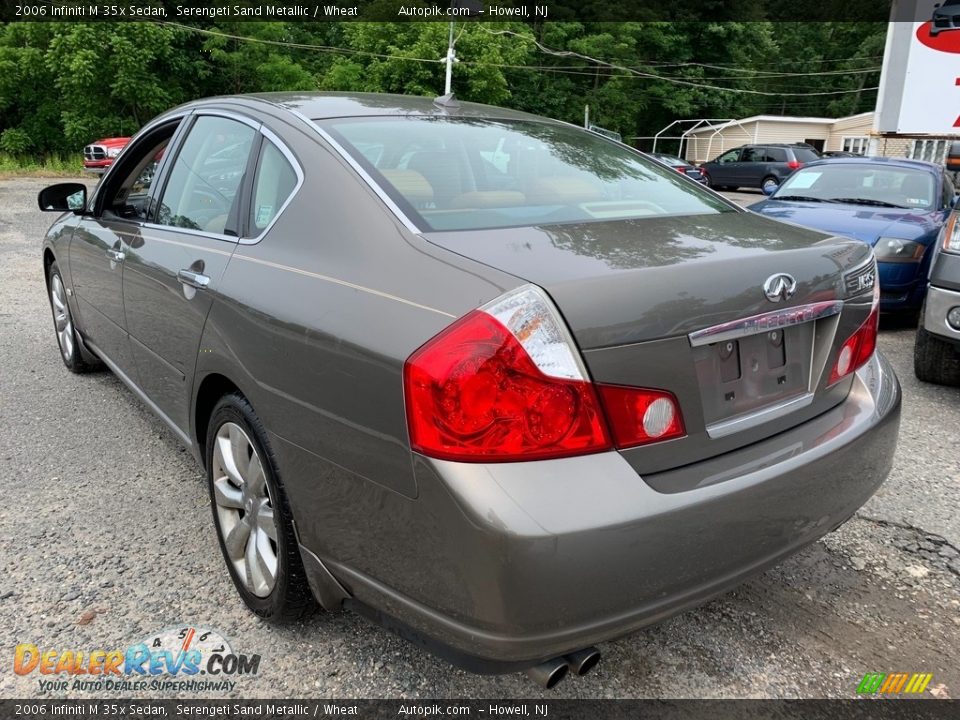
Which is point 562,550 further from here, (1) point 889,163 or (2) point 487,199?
(1) point 889,163

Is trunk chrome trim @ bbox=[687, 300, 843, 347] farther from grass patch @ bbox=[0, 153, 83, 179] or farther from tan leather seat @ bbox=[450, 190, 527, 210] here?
grass patch @ bbox=[0, 153, 83, 179]

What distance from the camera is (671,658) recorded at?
220 centimetres

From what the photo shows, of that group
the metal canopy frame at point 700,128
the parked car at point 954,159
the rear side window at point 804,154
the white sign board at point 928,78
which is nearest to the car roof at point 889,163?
the parked car at point 954,159

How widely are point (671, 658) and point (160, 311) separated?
211 cm

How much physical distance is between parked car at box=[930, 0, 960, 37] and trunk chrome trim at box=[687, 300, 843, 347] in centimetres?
1846

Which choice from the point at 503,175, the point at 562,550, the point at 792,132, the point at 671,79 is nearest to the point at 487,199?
the point at 503,175

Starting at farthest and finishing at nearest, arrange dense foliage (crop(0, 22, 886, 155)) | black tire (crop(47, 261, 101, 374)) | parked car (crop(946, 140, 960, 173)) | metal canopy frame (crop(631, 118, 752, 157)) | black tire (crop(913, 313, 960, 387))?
1. metal canopy frame (crop(631, 118, 752, 157))
2. dense foliage (crop(0, 22, 886, 155))
3. parked car (crop(946, 140, 960, 173))
4. black tire (crop(913, 313, 960, 387))
5. black tire (crop(47, 261, 101, 374))

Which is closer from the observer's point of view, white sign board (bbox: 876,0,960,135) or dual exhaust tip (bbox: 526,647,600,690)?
dual exhaust tip (bbox: 526,647,600,690)

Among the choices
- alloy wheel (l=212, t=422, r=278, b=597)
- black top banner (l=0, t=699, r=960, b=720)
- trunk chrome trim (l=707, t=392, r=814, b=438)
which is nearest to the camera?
trunk chrome trim (l=707, t=392, r=814, b=438)

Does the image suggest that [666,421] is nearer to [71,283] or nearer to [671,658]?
[671,658]

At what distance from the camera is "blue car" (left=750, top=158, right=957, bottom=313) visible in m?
6.02

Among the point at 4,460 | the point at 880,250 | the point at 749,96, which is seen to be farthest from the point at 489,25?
the point at 4,460

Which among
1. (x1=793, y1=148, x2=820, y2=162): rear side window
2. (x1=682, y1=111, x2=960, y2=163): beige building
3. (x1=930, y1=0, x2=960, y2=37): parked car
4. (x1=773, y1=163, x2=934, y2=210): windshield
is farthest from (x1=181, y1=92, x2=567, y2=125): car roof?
(x1=682, y1=111, x2=960, y2=163): beige building

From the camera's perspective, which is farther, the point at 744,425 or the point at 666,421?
the point at 744,425
